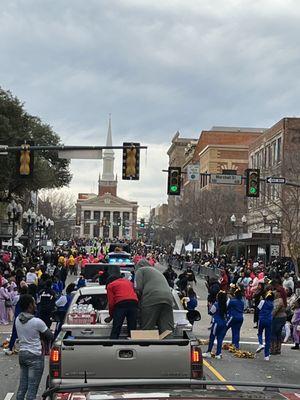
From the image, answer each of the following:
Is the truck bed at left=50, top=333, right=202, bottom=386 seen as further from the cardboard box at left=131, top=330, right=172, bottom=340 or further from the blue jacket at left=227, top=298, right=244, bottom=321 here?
the blue jacket at left=227, top=298, right=244, bottom=321

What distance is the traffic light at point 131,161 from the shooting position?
22453 millimetres

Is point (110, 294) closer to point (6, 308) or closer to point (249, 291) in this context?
point (6, 308)

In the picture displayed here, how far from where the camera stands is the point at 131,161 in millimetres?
22500

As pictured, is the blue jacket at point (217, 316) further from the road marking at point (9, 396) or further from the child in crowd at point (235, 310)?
the road marking at point (9, 396)

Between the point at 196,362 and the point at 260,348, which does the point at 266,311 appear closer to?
the point at 260,348

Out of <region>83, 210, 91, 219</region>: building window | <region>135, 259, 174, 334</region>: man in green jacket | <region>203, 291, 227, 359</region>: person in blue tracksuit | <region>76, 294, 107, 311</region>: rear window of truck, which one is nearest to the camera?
<region>135, 259, 174, 334</region>: man in green jacket

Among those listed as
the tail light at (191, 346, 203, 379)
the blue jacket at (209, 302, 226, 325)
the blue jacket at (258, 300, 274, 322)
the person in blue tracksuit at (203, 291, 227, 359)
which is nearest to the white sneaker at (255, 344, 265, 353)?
the blue jacket at (258, 300, 274, 322)

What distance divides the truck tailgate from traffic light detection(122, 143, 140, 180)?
14.6 meters

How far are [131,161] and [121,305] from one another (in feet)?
44.3

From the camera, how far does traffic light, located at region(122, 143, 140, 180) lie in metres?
22.5

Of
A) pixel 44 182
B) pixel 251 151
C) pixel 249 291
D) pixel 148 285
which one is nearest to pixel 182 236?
pixel 251 151

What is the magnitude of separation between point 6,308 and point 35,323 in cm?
1227

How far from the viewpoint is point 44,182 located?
49219 millimetres

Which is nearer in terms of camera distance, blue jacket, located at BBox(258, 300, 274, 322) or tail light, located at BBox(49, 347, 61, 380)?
tail light, located at BBox(49, 347, 61, 380)
